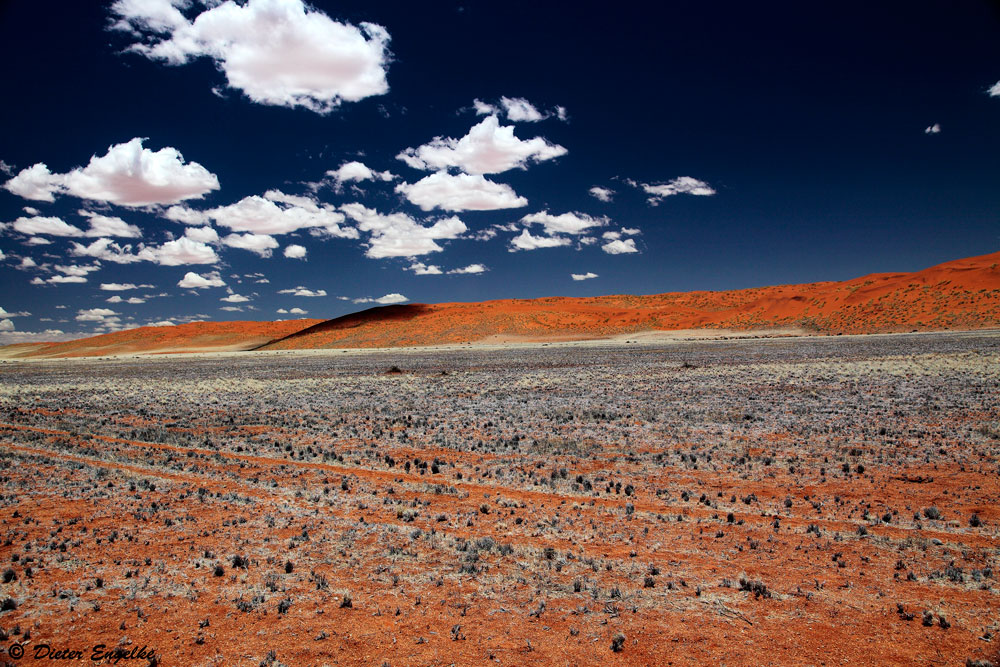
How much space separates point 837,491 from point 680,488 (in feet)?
9.87

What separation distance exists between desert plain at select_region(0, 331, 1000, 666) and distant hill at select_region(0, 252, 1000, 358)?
92023mm

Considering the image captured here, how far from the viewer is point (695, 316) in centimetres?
12212

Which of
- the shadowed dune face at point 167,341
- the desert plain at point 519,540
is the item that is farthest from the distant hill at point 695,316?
the desert plain at point 519,540

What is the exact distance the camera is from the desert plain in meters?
5.71

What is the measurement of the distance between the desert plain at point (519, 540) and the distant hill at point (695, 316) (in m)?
92.0

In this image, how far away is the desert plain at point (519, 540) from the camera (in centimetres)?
571

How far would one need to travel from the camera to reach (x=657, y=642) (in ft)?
18.3

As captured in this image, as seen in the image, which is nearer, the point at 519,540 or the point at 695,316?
the point at 519,540

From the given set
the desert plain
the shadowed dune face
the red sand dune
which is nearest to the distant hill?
the red sand dune

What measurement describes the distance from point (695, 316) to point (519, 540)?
402ft

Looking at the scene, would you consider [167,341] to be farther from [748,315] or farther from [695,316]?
[748,315]

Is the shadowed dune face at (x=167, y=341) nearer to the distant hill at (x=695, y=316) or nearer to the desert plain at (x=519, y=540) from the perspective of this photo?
the distant hill at (x=695, y=316)

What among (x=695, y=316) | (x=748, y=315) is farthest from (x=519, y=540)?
(x=695, y=316)

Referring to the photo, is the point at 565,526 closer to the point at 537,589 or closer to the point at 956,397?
the point at 537,589
